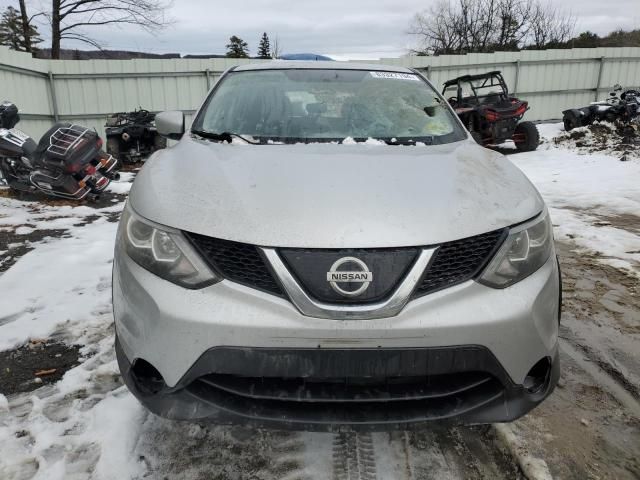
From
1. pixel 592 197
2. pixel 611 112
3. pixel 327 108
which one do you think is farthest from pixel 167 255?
pixel 611 112

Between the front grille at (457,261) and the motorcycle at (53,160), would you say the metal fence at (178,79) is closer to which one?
the motorcycle at (53,160)

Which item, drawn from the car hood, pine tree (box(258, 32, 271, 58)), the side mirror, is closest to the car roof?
the side mirror

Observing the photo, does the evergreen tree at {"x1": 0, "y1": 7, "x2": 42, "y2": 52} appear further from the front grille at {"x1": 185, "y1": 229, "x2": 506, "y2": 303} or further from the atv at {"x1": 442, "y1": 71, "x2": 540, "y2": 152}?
the front grille at {"x1": 185, "y1": 229, "x2": 506, "y2": 303}

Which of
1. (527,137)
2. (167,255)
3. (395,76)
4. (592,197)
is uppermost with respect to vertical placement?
(395,76)

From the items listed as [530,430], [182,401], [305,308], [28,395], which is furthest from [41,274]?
[530,430]

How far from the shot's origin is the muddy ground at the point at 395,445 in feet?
5.89

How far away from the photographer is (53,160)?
5914 mm

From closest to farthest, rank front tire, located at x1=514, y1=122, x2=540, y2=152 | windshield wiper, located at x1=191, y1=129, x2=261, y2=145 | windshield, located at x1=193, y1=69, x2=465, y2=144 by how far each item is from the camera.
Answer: windshield wiper, located at x1=191, y1=129, x2=261, y2=145 < windshield, located at x1=193, y1=69, x2=465, y2=144 < front tire, located at x1=514, y1=122, x2=540, y2=152

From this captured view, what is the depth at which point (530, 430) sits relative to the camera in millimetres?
2041

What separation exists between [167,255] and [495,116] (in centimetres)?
984

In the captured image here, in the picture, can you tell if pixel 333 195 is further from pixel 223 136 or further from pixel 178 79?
pixel 178 79

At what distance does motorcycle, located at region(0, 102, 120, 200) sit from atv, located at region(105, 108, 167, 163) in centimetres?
333

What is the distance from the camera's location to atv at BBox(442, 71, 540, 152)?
10.2 meters

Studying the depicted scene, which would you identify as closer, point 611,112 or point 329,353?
point 329,353
